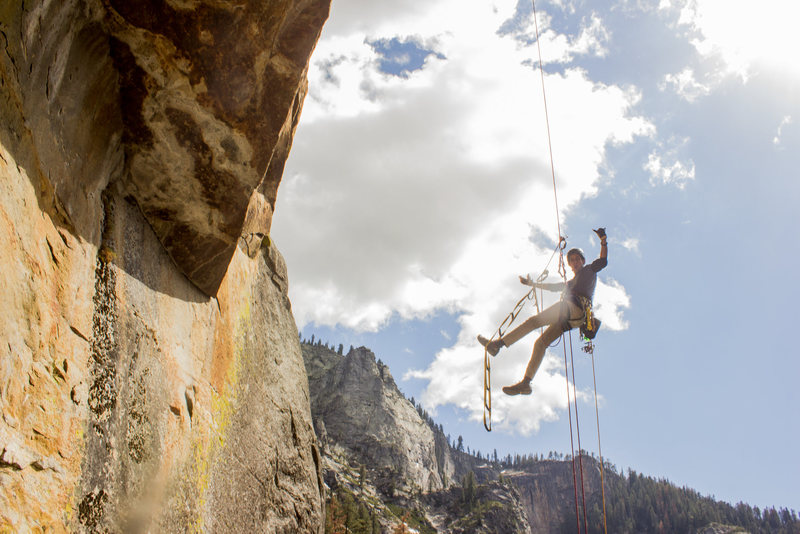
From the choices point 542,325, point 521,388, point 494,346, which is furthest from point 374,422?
point 542,325

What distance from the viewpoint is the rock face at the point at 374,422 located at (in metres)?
114

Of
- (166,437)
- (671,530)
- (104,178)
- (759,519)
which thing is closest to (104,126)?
(104,178)

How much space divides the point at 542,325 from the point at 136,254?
20.7 feet

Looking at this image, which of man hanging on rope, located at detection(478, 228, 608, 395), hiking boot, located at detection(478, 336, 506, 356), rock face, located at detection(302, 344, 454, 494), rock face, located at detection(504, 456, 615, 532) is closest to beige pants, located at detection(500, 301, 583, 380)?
man hanging on rope, located at detection(478, 228, 608, 395)

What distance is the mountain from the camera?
96875 millimetres

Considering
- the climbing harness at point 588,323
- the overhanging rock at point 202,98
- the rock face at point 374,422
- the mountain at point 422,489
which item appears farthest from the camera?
the rock face at point 374,422

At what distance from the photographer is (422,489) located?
114875 mm

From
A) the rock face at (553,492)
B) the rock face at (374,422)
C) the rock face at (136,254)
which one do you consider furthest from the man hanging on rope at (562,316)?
the rock face at (553,492)

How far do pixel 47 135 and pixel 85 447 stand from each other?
253 centimetres

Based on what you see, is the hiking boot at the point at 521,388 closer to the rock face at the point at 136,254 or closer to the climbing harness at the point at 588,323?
the climbing harness at the point at 588,323

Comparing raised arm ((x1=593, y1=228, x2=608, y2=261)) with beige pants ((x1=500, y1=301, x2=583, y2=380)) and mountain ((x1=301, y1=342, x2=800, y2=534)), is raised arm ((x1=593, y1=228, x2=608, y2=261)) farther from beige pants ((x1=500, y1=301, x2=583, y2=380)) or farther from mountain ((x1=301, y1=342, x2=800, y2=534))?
mountain ((x1=301, y1=342, x2=800, y2=534))

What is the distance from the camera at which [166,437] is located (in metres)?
5.80

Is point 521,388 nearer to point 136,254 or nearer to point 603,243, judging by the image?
point 603,243

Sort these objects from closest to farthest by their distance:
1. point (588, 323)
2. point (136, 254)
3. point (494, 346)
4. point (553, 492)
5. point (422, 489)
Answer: point (136, 254)
point (588, 323)
point (494, 346)
point (422, 489)
point (553, 492)
